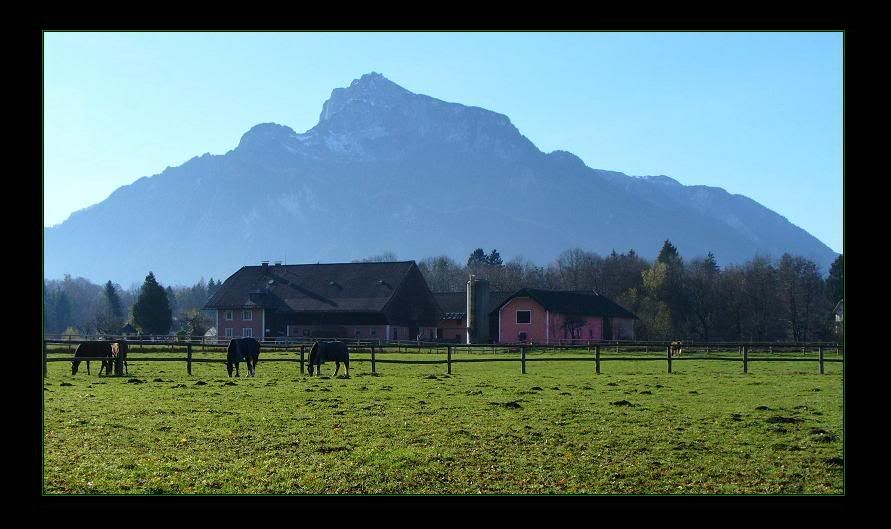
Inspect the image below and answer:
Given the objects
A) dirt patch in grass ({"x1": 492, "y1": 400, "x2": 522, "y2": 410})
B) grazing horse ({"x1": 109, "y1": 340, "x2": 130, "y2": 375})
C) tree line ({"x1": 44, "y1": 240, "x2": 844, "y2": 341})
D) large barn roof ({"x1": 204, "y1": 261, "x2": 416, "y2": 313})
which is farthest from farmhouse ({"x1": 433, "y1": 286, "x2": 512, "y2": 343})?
dirt patch in grass ({"x1": 492, "y1": 400, "x2": 522, "y2": 410})

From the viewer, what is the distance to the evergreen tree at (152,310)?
7119cm

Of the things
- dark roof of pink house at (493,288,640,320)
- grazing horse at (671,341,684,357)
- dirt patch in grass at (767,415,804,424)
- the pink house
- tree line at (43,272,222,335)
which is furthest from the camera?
tree line at (43,272,222,335)

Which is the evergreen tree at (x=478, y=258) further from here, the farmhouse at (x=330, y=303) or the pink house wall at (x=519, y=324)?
the pink house wall at (x=519, y=324)

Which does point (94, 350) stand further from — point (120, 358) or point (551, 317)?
point (551, 317)

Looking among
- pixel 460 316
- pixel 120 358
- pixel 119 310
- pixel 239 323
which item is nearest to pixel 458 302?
pixel 460 316

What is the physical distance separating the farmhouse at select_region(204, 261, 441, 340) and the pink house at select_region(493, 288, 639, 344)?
7.80 meters

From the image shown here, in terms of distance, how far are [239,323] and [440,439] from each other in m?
64.5

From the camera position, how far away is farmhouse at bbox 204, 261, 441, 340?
233 ft

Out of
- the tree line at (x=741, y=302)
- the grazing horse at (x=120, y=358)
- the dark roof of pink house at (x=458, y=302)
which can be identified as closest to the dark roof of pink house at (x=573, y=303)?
the tree line at (x=741, y=302)

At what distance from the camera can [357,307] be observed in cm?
7112

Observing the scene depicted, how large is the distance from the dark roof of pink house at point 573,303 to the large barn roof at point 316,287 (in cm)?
992

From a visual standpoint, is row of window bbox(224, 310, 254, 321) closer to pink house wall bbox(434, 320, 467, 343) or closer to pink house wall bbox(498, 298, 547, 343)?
pink house wall bbox(434, 320, 467, 343)
